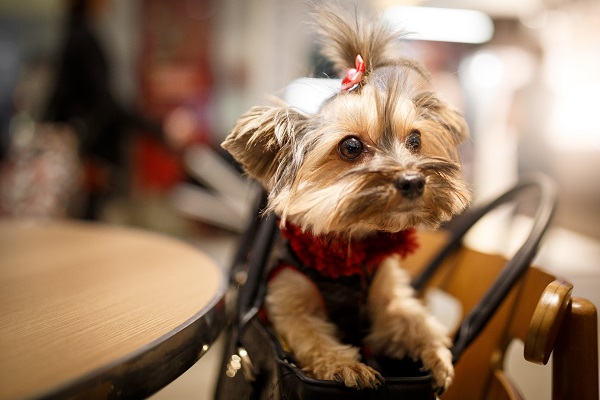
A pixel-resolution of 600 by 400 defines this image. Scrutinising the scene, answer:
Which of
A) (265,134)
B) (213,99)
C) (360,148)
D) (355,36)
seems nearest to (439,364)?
(360,148)

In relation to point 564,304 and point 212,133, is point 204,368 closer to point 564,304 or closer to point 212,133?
point 564,304

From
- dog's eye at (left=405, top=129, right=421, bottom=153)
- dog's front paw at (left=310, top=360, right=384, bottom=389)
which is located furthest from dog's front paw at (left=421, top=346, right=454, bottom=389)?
dog's eye at (left=405, top=129, right=421, bottom=153)

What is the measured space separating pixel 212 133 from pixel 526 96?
282 centimetres

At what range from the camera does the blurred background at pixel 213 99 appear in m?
2.32

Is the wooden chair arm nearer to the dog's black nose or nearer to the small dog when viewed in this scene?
the small dog

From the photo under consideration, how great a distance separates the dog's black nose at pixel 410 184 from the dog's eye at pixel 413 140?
14 cm

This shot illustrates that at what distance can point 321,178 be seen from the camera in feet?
2.83

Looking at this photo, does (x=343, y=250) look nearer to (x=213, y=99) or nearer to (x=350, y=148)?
(x=350, y=148)

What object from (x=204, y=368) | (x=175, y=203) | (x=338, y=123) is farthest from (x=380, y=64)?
(x=175, y=203)

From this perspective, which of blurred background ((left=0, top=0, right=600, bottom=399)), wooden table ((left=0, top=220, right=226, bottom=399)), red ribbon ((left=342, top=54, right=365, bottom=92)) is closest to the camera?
wooden table ((left=0, top=220, right=226, bottom=399))

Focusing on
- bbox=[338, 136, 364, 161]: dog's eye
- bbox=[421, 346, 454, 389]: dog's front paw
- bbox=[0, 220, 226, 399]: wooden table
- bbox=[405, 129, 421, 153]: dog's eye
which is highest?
bbox=[405, 129, 421, 153]: dog's eye

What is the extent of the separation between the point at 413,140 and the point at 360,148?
4.5 inches

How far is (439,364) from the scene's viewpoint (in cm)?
79

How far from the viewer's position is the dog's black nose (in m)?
0.76
